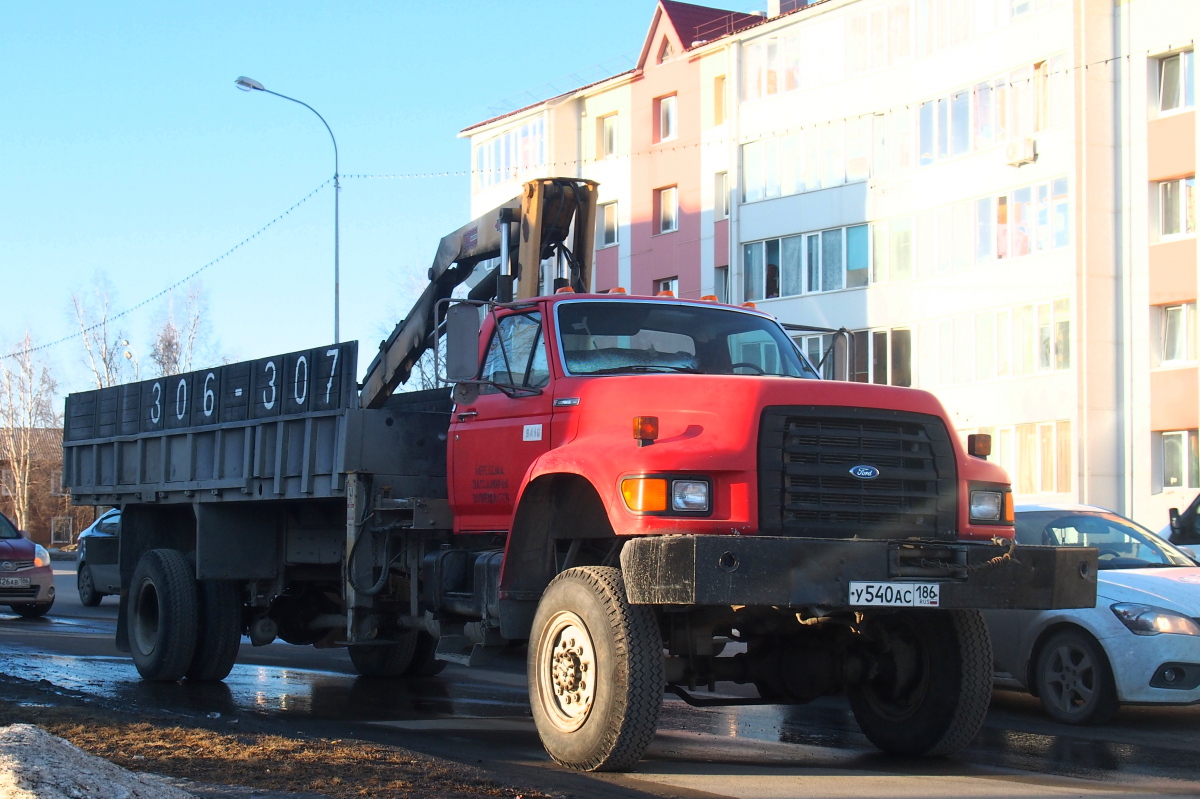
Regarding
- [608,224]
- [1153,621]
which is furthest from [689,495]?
[608,224]

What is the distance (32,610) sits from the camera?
18.9 metres

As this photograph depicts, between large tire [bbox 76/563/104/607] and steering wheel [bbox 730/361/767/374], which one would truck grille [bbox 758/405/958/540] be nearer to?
steering wheel [bbox 730/361/767/374]

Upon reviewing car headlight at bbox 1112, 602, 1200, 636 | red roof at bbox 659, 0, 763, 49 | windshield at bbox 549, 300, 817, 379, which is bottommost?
car headlight at bbox 1112, 602, 1200, 636

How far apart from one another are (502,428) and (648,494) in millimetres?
1919

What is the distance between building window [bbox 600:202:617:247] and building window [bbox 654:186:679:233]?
1699mm

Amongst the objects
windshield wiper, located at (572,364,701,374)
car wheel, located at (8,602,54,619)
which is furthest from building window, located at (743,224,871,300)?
windshield wiper, located at (572,364,701,374)

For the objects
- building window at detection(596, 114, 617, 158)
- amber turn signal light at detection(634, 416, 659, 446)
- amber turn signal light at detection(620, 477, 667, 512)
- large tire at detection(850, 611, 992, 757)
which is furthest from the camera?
building window at detection(596, 114, 617, 158)

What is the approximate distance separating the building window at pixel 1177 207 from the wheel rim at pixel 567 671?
25.5m

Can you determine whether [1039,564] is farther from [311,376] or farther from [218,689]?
[218,689]

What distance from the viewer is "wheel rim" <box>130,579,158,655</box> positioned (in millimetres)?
11359

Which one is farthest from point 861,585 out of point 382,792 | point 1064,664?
point 1064,664

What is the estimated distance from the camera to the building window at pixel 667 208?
1631 inches

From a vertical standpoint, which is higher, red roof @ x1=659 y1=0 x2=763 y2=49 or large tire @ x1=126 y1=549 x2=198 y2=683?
red roof @ x1=659 y1=0 x2=763 y2=49

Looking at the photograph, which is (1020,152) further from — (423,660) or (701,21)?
(423,660)
